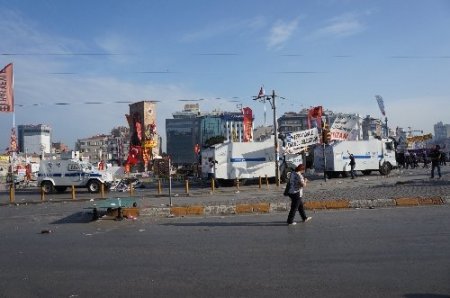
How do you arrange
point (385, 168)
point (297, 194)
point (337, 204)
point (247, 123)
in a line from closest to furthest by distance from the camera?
point (297, 194), point (337, 204), point (385, 168), point (247, 123)

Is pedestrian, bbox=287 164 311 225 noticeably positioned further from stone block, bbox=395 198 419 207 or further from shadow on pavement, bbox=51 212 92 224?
shadow on pavement, bbox=51 212 92 224

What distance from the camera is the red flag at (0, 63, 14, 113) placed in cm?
2651

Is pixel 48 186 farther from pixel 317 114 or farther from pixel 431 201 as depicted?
pixel 431 201

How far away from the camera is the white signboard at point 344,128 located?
35.5 meters

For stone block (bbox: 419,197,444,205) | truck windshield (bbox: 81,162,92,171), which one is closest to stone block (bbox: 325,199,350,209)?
stone block (bbox: 419,197,444,205)

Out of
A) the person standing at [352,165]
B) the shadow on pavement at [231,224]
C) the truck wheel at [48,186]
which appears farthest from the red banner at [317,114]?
the shadow on pavement at [231,224]

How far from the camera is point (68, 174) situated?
31.5m

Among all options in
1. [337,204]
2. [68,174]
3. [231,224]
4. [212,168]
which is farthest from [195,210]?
[68,174]

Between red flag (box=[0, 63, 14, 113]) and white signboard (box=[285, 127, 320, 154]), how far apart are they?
18.4 metres

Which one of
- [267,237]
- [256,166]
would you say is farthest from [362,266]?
[256,166]

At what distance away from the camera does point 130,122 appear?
49188 mm

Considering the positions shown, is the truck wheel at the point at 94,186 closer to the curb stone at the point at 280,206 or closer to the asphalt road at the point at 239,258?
the curb stone at the point at 280,206

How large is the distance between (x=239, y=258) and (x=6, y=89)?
23232 mm

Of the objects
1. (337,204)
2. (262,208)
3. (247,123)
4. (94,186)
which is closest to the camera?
(262,208)
